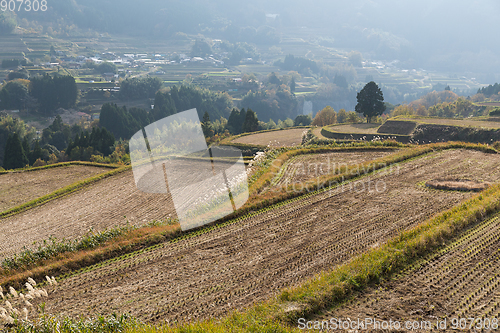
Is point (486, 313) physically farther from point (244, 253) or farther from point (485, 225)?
point (244, 253)

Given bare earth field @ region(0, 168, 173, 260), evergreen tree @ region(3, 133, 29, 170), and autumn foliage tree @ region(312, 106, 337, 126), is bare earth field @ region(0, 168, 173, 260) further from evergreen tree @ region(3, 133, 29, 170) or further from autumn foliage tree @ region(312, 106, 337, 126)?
autumn foliage tree @ region(312, 106, 337, 126)

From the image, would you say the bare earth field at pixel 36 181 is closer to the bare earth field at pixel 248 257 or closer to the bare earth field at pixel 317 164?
the bare earth field at pixel 248 257

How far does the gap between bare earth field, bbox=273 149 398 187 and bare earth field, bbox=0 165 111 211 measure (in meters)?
17.1

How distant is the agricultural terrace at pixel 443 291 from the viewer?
29.6 ft

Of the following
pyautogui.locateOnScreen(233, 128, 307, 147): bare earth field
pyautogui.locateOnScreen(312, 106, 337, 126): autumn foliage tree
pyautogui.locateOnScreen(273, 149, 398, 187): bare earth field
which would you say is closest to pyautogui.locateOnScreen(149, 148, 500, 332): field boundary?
pyautogui.locateOnScreen(273, 149, 398, 187): bare earth field

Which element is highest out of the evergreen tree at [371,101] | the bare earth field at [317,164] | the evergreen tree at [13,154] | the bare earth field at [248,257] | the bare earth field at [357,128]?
the evergreen tree at [371,101]

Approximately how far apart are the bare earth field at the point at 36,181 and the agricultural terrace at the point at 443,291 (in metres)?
23.2

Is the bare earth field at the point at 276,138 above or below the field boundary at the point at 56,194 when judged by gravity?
above

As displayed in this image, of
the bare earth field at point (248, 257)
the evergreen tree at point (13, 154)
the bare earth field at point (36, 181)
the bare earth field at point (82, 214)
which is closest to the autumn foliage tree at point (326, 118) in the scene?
the bare earth field at point (36, 181)

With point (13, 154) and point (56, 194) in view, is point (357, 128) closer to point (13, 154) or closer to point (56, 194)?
point (56, 194)

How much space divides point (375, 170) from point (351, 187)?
3953 mm

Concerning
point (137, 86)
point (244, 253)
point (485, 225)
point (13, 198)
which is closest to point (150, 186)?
point (13, 198)

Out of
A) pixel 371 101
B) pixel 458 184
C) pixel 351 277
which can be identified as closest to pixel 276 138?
pixel 371 101

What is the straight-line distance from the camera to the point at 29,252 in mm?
13609
